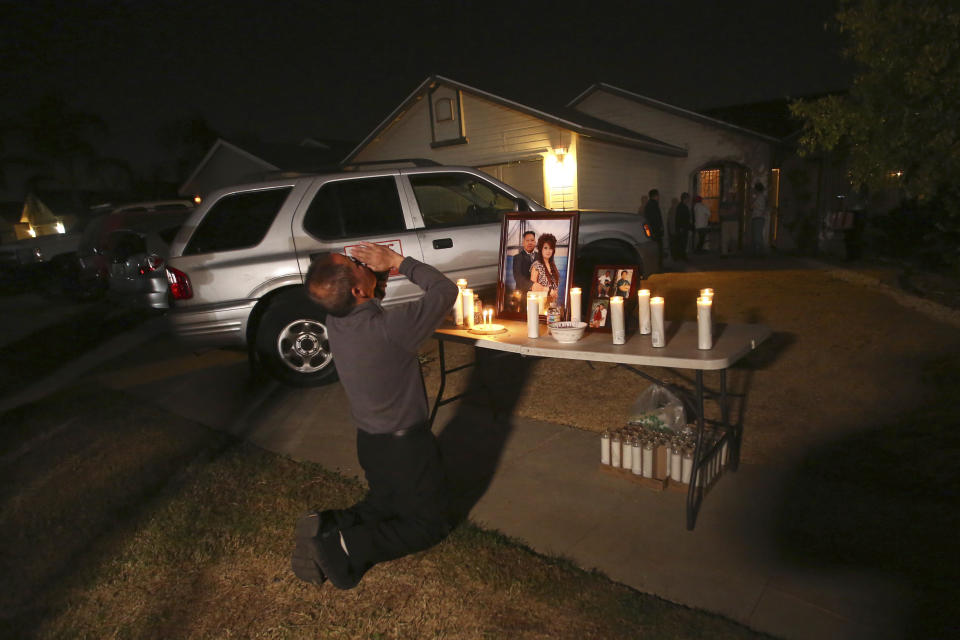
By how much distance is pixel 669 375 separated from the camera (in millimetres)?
5281

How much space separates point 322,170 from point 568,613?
504 cm

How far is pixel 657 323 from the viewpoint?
317cm

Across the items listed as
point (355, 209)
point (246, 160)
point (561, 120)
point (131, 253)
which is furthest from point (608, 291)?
point (246, 160)

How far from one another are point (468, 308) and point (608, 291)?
98 centimetres

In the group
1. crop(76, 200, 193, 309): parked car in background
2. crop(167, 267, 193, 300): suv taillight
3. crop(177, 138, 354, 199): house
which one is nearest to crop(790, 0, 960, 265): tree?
crop(167, 267, 193, 300): suv taillight

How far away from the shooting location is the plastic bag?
3543 mm

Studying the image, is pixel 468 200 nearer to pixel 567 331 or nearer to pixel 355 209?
pixel 355 209

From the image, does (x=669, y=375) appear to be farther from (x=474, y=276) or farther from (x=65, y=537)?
(x=65, y=537)

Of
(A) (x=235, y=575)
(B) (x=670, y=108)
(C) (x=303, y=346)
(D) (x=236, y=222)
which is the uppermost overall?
(B) (x=670, y=108)

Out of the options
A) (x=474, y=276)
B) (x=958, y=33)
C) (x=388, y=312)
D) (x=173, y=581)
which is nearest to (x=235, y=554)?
(x=173, y=581)

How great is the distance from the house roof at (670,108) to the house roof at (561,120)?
2.65 feet

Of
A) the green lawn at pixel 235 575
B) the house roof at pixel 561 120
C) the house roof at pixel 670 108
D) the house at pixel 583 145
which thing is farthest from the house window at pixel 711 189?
the green lawn at pixel 235 575

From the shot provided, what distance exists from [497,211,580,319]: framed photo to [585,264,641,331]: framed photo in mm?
209

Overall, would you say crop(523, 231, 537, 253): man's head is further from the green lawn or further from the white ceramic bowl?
the green lawn
